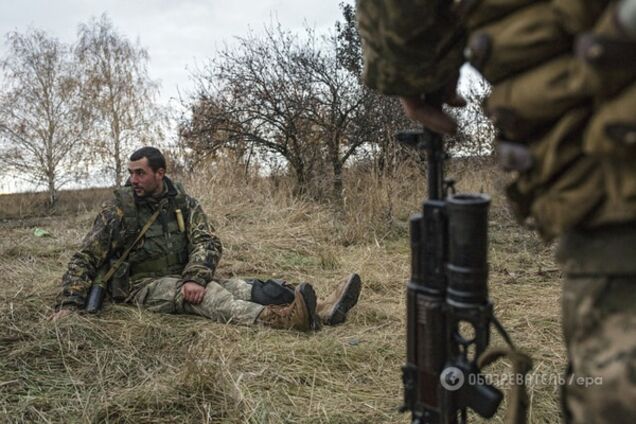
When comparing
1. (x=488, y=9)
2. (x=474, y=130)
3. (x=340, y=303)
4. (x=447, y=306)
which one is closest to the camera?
(x=488, y=9)

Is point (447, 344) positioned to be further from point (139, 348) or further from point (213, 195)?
point (213, 195)

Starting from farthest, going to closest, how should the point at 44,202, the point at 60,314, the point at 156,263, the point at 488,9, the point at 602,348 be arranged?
the point at 44,202 < the point at 156,263 < the point at 60,314 < the point at 488,9 < the point at 602,348

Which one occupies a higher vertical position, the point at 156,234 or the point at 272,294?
the point at 156,234

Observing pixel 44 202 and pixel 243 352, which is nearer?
pixel 243 352

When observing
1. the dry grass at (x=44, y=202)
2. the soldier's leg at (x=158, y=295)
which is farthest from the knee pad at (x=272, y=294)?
the dry grass at (x=44, y=202)

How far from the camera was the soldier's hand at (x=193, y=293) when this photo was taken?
4.02 meters

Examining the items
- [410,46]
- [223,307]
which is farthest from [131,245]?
[410,46]

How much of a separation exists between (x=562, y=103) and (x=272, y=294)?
325 centimetres

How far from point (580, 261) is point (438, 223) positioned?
1.65ft

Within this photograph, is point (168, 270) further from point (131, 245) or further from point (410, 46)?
point (410, 46)

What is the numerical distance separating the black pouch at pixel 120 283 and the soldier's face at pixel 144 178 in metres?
→ 0.56

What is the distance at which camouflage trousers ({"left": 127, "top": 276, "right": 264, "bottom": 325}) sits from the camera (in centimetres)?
391

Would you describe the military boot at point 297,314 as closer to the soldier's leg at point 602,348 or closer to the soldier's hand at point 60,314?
the soldier's hand at point 60,314

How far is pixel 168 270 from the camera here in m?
4.41
